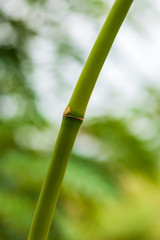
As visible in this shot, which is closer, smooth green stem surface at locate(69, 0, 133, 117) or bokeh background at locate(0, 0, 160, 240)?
smooth green stem surface at locate(69, 0, 133, 117)

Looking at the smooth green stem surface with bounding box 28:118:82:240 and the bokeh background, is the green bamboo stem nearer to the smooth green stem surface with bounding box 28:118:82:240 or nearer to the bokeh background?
the smooth green stem surface with bounding box 28:118:82:240

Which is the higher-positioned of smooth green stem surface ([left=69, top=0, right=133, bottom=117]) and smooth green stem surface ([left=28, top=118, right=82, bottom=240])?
smooth green stem surface ([left=69, top=0, right=133, bottom=117])

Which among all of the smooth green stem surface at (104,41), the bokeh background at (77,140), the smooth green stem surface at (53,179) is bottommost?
the smooth green stem surface at (53,179)

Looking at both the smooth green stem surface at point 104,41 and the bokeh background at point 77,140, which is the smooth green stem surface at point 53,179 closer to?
the smooth green stem surface at point 104,41

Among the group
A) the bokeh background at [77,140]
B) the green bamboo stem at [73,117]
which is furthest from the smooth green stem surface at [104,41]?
the bokeh background at [77,140]

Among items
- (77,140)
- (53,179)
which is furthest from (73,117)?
(77,140)

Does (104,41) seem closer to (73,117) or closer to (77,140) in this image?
(73,117)

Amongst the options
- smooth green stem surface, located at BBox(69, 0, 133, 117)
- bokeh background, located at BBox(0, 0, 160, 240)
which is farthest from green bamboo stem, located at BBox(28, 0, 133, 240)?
bokeh background, located at BBox(0, 0, 160, 240)

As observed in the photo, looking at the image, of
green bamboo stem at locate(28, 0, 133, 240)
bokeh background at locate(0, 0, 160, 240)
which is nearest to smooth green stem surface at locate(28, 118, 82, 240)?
green bamboo stem at locate(28, 0, 133, 240)


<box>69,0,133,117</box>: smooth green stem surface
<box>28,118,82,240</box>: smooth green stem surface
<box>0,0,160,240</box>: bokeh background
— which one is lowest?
<box>28,118,82,240</box>: smooth green stem surface
